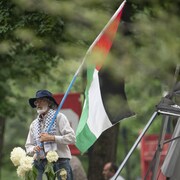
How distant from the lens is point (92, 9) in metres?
11.4

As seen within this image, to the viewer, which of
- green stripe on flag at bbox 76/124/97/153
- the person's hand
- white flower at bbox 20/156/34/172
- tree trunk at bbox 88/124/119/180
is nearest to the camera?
white flower at bbox 20/156/34/172

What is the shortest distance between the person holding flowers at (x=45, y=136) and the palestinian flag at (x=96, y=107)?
0.52 meters

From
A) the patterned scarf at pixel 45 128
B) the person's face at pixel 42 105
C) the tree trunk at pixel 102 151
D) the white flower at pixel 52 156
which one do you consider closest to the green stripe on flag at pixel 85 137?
the white flower at pixel 52 156

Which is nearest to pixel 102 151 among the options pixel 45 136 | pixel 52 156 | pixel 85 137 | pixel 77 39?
pixel 77 39

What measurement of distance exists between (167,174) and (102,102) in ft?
4.33

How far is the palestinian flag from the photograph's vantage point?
38.5 feet

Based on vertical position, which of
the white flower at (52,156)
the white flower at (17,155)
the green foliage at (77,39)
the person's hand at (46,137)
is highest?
the green foliage at (77,39)

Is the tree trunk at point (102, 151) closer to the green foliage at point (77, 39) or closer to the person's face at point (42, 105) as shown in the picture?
the green foliage at point (77, 39)

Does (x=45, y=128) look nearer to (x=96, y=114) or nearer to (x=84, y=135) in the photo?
(x=96, y=114)

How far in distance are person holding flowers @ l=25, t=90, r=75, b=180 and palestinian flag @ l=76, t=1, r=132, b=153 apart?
1.71 ft

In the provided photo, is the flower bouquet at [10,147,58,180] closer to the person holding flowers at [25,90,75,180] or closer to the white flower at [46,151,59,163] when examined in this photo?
the white flower at [46,151,59,163]

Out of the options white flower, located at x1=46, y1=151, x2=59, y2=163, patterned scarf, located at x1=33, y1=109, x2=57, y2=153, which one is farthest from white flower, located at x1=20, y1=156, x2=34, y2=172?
patterned scarf, located at x1=33, y1=109, x2=57, y2=153

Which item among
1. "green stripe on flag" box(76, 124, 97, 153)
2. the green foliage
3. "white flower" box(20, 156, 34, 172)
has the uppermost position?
the green foliage

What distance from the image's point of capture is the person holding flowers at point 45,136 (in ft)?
40.6
